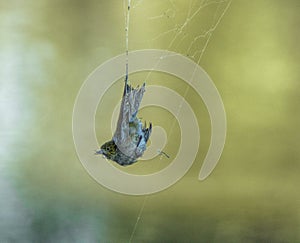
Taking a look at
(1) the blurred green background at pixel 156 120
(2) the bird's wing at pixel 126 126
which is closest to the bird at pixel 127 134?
(2) the bird's wing at pixel 126 126

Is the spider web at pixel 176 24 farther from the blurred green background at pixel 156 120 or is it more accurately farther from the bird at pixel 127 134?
the bird at pixel 127 134

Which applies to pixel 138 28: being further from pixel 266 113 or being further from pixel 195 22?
pixel 266 113

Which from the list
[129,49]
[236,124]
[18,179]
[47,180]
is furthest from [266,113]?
[18,179]

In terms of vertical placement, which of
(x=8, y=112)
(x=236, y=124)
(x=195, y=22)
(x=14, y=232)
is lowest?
(x=14, y=232)

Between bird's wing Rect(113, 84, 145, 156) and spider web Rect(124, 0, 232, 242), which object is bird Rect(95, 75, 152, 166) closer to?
bird's wing Rect(113, 84, 145, 156)

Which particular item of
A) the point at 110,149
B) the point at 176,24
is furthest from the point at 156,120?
the point at 110,149

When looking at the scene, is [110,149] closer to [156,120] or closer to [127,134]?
[127,134]

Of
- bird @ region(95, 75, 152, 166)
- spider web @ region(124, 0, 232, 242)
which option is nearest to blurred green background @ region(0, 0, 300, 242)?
spider web @ region(124, 0, 232, 242)
